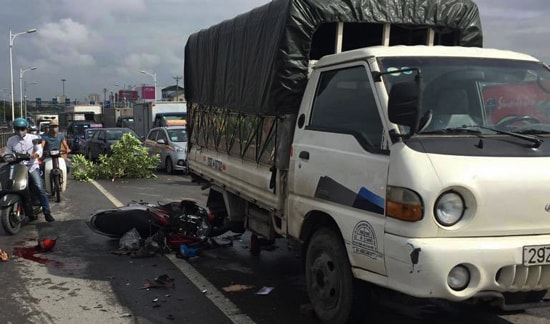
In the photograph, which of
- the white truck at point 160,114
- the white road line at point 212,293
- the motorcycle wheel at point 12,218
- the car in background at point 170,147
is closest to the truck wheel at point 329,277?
the white road line at point 212,293

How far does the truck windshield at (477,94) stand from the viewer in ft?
13.3

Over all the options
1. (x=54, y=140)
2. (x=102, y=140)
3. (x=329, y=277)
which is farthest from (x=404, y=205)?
(x=102, y=140)

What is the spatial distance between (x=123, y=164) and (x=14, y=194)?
839 centimetres

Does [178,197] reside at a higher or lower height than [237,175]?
lower

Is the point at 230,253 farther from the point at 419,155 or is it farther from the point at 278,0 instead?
the point at 419,155

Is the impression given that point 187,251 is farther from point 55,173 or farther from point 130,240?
point 55,173

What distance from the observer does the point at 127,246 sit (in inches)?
289

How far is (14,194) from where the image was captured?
28.6ft

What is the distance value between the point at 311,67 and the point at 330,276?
75.3 inches

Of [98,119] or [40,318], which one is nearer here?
[40,318]

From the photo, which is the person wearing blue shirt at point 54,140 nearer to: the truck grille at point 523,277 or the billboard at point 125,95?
the truck grille at point 523,277

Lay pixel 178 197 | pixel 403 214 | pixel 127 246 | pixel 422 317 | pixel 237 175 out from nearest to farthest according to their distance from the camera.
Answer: pixel 403 214
pixel 422 317
pixel 237 175
pixel 127 246
pixel 178 197

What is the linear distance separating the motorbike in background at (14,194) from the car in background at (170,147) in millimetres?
8893

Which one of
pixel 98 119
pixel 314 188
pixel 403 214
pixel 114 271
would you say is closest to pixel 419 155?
pixel 403 214
